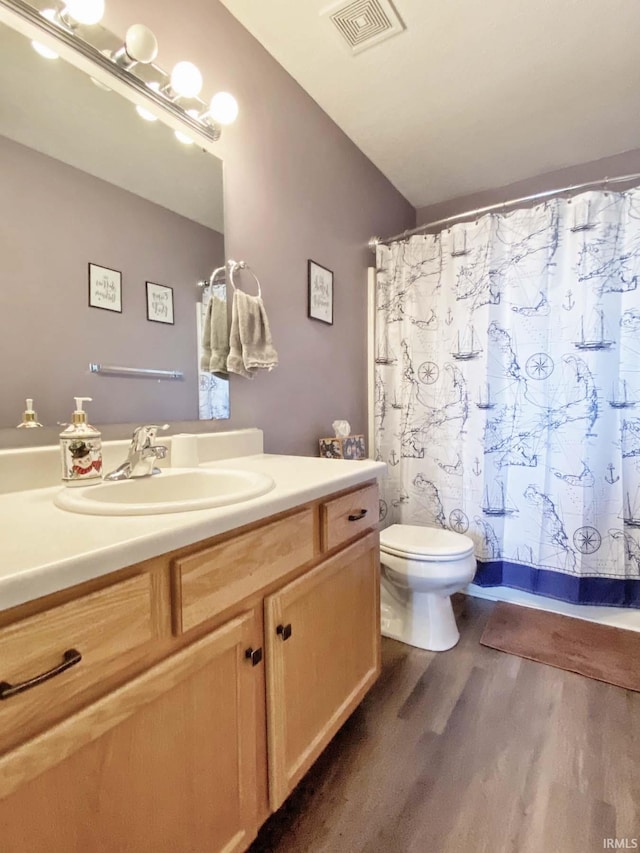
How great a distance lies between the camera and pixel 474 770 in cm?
113

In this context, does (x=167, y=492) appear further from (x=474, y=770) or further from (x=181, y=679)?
(x=474, y=770)

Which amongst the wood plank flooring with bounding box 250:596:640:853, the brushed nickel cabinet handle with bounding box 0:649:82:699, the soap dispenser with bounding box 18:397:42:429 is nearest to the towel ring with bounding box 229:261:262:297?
the soap dispenser with bounding box 18:397:42:429

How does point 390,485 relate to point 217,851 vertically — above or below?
above

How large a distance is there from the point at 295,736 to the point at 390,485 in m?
1.48

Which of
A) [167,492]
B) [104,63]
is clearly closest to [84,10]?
[104,63]

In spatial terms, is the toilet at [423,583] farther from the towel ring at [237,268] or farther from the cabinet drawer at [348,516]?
the towel ring at [237,268]

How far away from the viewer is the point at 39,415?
99 cm

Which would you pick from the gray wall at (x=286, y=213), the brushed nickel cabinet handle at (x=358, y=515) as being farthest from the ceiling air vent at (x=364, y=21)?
the brushed nickel cabinet handle at (x=358, y=515)

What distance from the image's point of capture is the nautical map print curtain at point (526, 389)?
5.76 ft

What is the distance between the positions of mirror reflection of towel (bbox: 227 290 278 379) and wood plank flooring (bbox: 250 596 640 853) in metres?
1.21

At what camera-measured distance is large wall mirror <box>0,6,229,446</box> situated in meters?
0.95

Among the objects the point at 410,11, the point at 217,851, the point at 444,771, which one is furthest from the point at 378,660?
the point at 410,11

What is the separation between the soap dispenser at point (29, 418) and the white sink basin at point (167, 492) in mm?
186

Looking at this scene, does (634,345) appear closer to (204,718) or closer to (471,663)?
(471,663)
